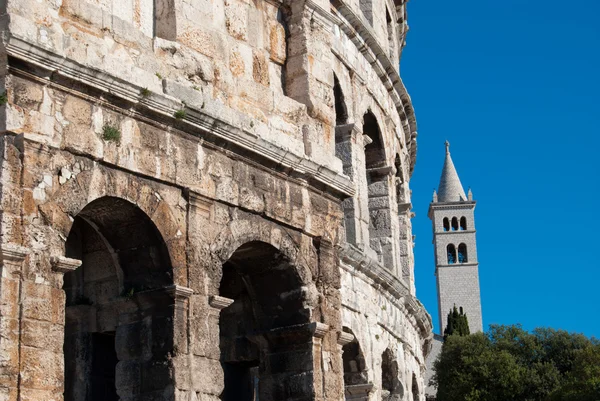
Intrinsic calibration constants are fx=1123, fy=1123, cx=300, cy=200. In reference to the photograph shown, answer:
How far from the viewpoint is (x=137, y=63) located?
10641 mm

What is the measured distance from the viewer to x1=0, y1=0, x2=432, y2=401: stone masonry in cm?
920

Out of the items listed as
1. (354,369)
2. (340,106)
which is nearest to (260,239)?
(354,369)

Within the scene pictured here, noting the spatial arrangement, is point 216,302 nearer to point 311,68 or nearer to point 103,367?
point 103,367

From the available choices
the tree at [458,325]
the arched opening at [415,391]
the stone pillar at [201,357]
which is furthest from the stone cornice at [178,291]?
the tree at [458,325]

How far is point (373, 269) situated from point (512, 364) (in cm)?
3495

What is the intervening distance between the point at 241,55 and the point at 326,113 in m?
1.57

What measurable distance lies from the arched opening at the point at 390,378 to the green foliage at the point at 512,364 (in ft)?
94.2

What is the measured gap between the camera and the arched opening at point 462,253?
95.8 metres

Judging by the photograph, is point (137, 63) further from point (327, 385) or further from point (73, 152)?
point (327, 385)

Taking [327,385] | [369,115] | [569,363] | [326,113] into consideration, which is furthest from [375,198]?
[569,363]

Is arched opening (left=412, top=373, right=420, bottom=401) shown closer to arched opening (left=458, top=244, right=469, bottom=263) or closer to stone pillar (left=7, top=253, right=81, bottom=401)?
stone pillar (left=7, top=253, right=81, bottom=401)

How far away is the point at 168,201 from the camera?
1065 cm

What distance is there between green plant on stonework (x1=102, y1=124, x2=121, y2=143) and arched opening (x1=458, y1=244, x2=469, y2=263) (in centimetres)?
8678

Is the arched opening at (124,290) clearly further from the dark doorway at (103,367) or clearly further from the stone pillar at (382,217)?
the stone pillar at (382,217)
